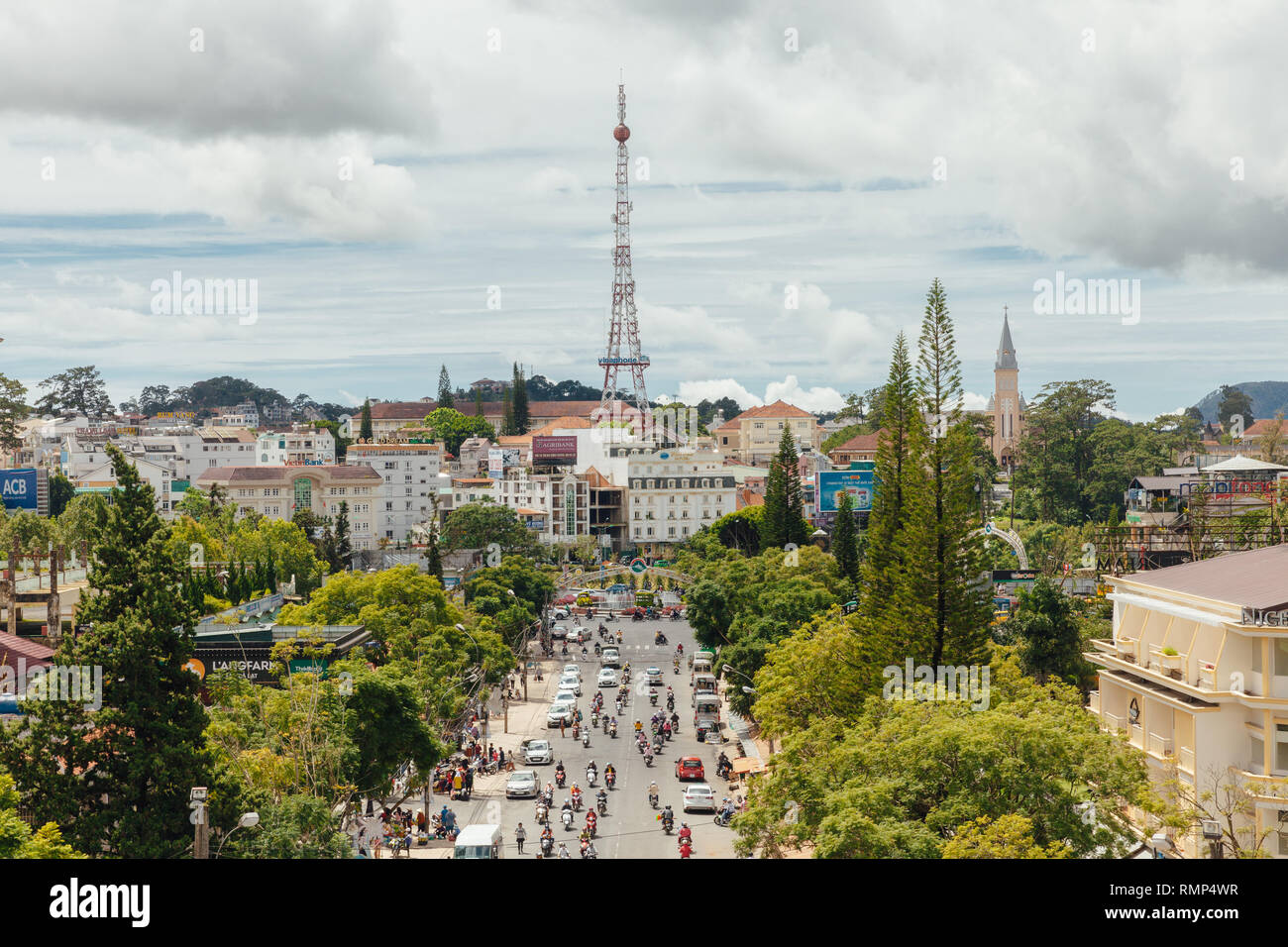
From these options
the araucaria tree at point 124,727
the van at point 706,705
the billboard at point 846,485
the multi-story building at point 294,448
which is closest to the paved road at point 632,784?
the van at point 706,705

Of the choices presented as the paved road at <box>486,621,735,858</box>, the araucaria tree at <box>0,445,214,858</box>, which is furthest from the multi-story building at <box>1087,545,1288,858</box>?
the araucaria tree at <box>0,445,214,858</box>

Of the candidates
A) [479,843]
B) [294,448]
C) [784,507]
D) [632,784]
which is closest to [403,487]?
[294,448]

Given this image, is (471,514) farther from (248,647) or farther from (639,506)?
(248,647)

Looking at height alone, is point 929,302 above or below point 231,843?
above

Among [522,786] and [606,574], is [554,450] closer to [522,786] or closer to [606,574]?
[606,574]

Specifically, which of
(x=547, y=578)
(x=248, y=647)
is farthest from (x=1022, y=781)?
(x=547, y=578)

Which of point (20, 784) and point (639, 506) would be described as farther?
point (639, 506)

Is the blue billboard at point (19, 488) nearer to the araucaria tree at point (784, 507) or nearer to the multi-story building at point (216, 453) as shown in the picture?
the araucaria tree at point (784, 507)
